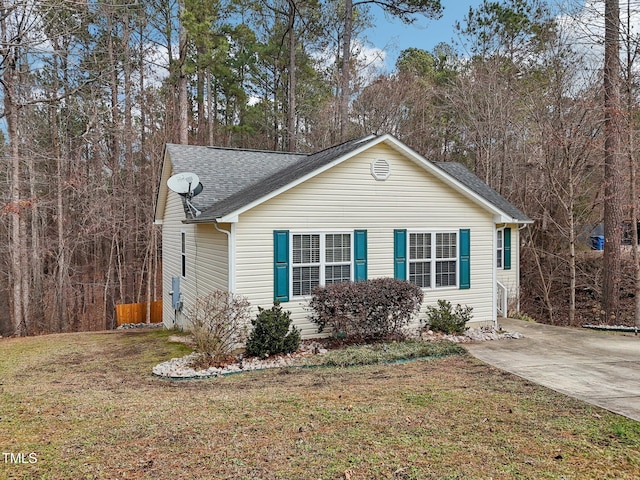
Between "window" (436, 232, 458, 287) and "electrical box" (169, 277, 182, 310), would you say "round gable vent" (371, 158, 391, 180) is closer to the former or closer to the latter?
"window" (436, 232, 458, 287)

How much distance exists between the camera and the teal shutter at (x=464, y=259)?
971 centimetres

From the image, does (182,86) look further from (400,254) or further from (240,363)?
(240,363)

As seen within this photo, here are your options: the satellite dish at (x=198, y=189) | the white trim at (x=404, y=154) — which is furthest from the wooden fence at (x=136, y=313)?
the white trim at (x=404, y=154)

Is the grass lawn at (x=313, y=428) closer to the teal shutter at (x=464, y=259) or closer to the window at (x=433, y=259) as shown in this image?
the window at (x=433, y=259)

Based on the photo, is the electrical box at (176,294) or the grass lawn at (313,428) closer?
the grass lawn at (313,428)

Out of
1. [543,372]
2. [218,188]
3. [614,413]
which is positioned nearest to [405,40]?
[218,188]

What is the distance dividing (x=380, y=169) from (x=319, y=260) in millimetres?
2305

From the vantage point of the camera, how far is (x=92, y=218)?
54.2 feet

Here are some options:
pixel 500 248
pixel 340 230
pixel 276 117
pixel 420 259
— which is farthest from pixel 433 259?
pixel 276 117

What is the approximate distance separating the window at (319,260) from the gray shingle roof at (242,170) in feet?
4.12

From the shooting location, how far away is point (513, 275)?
13.4 metres

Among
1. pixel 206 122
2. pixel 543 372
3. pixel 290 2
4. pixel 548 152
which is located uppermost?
pixel 290 2

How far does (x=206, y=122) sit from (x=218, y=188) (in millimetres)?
13134

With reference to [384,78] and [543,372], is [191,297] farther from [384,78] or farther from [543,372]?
[384,78]
